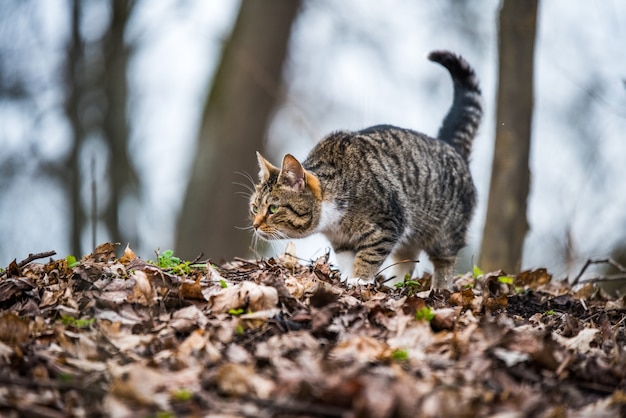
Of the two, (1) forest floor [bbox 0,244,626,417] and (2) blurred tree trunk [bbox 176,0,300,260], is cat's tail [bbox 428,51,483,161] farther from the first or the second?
(2) blurred tree trunk [bbox 176,0,300,260]

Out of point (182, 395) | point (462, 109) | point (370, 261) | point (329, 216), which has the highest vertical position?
point (462, 109)

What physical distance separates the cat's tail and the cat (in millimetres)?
12

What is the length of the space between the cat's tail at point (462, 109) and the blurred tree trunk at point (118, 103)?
644 cm

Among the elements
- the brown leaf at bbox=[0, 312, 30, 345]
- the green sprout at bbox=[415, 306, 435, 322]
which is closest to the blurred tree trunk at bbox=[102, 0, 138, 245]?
the brown leaf at bbox=[0, 312, 30, 345]

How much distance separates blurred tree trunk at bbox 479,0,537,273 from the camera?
6879 mm

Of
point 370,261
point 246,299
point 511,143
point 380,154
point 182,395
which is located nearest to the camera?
point 182,395

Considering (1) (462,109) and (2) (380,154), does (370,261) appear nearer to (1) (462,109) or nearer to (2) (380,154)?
(2) (380,154)

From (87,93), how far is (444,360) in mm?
10453

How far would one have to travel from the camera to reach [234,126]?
10055 mm

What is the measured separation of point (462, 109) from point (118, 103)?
7167mm

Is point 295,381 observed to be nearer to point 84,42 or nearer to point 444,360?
point 444,360

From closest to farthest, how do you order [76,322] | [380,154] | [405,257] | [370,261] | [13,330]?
[13,330]
[76,322]
[370,261]
[380,154]
[405,257]

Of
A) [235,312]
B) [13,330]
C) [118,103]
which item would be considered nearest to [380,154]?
[235,312]

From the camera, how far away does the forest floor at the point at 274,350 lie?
7.71ft
